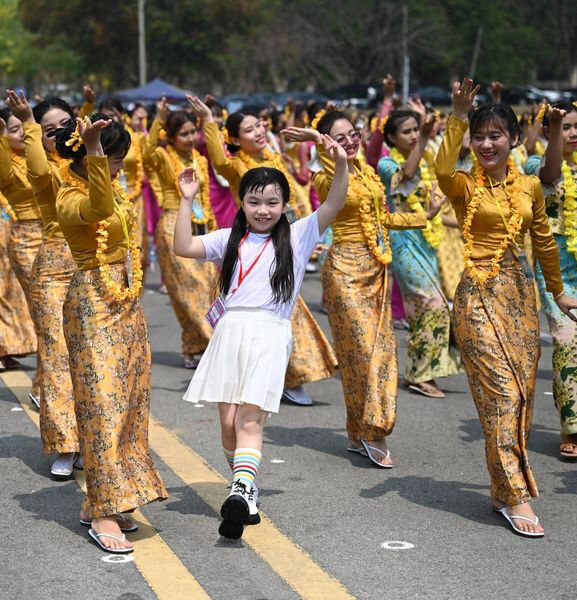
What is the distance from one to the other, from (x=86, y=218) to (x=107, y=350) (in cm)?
57

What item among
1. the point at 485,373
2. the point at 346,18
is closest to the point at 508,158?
the point at 485,373

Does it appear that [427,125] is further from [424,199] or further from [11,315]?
[11,315]

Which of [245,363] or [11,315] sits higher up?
[245,363]

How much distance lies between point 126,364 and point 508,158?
2.03 meters

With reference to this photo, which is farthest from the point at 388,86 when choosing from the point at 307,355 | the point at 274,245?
the point at 274,245

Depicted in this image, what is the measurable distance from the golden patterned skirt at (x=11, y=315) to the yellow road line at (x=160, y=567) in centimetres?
380

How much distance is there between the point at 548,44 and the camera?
225 feet

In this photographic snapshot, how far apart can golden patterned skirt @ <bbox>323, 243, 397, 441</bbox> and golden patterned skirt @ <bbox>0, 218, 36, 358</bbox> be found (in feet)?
9.94

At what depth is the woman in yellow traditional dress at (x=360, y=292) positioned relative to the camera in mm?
6926

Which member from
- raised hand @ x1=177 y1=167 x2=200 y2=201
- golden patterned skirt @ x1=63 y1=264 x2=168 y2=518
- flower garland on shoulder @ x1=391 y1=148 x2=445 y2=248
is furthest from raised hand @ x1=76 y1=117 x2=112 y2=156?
flower garland on shoulder @ x1=391 y1=148 x2=445 y2=248

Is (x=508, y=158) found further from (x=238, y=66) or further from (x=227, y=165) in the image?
(x=238, y=66)

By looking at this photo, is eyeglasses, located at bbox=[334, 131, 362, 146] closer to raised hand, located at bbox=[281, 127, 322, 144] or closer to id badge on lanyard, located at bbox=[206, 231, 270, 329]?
raised hand, located at bbox=[281, 127, 322, 144]

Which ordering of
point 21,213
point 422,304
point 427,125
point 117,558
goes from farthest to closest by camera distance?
point 422,304 → point 21,213 → point 427,125 → point 117,558

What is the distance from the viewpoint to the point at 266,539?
5430 millimetres
